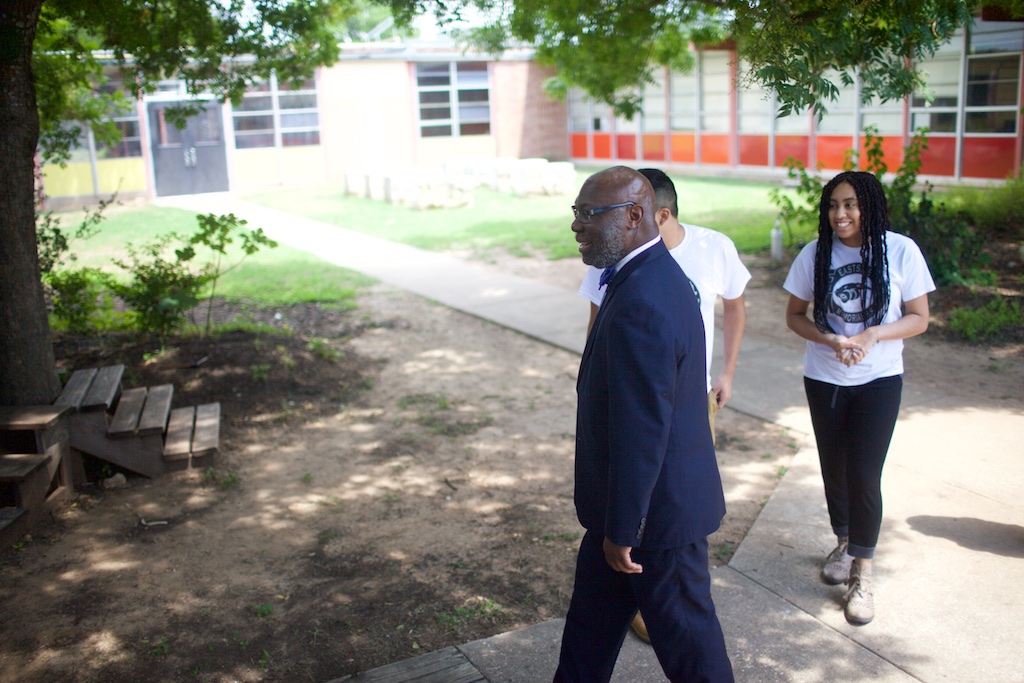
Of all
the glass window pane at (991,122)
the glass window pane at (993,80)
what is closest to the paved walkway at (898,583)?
the glass window pane at (991,122)

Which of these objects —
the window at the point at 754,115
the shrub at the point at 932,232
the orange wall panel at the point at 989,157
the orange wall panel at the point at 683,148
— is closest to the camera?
the shrub at the point at 932,232

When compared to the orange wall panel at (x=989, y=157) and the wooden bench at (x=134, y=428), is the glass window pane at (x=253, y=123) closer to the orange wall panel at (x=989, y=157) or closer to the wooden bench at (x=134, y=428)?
the orange wall panel at (x=989, y=157)

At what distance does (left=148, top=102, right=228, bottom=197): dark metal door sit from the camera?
23.1 metres

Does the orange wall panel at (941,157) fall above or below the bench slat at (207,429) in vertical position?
above

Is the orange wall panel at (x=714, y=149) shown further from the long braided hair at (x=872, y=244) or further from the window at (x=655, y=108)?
the long braided hair at (x=872, y=244)

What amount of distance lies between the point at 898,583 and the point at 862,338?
117 centimetres

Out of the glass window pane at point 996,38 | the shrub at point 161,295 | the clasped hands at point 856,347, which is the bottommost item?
the shrub at point 161,295

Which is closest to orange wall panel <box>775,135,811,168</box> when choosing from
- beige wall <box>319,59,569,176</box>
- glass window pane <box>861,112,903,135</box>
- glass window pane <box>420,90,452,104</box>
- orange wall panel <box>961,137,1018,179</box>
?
glass window pane <box>861,112,903,135</box>

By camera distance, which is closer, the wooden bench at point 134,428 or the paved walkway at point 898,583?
the paved walkway at point 898,583

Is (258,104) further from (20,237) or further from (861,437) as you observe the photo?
(861,437)

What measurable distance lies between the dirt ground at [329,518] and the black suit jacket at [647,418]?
4.89ft

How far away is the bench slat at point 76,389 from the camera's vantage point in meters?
5.35

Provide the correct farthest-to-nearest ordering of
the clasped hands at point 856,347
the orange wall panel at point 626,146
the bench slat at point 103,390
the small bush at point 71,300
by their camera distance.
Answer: the orange wall panel at point 626,146
the small bush at point 71,300
the bench slat at point 103,390
the clasped hands at point 856,347

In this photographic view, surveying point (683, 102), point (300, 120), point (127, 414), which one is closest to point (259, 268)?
point (127, 414)
